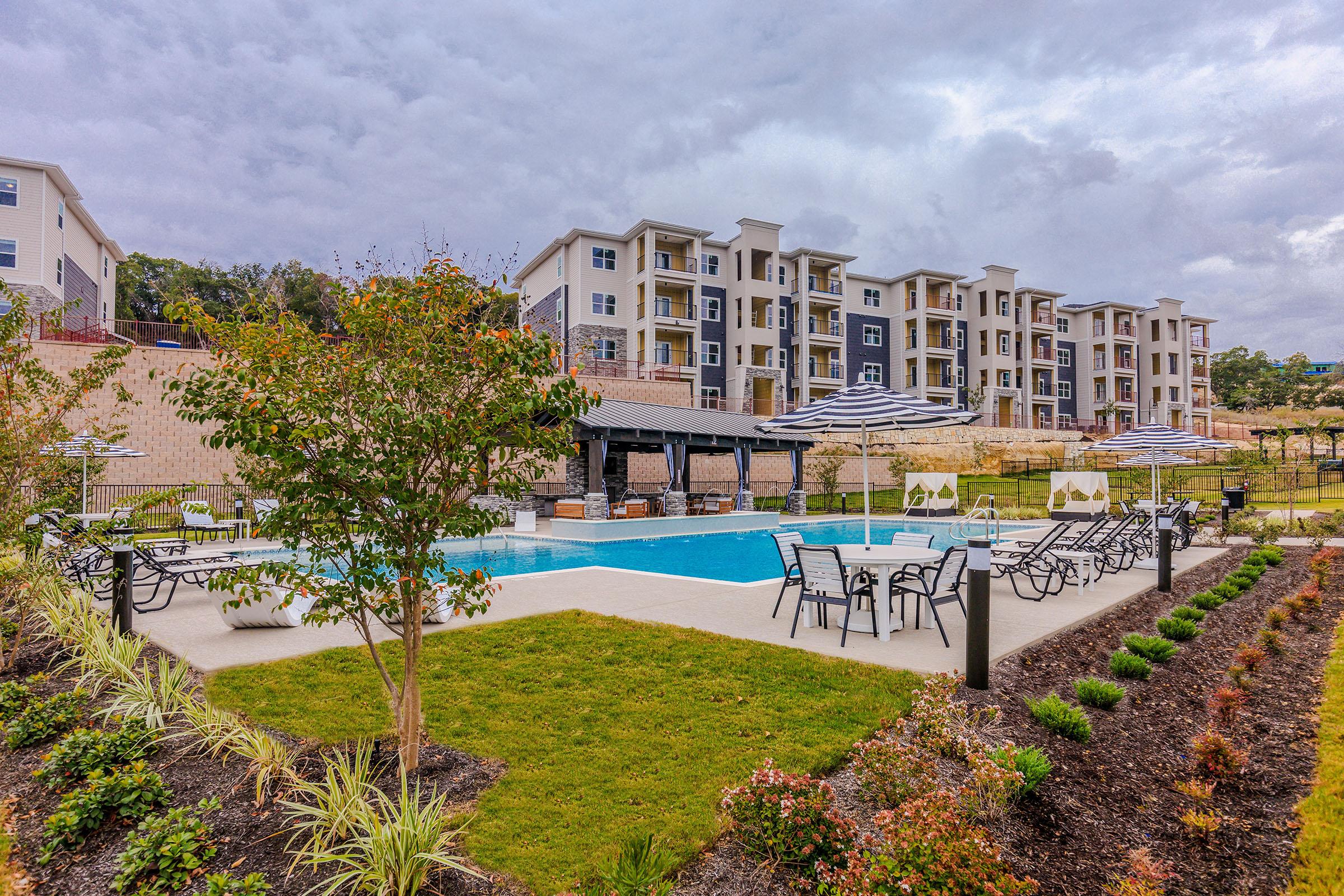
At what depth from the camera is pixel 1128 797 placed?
12.5 ft

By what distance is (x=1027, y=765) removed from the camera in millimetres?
3750

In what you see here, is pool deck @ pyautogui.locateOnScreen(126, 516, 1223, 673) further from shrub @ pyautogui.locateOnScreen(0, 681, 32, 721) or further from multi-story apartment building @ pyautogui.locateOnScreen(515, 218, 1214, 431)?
multi-story apartment building @ pyautogui.locateOnScreen(515, 218, 1214, 431)

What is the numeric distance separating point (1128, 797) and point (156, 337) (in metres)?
32.5

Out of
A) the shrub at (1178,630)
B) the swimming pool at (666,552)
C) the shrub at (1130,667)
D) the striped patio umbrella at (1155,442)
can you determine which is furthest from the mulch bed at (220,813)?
the striped patio umbrella at (1155,442)

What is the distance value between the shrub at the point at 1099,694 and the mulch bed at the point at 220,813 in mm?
4189

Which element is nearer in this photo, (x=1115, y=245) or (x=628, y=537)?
(x=628, y=537)

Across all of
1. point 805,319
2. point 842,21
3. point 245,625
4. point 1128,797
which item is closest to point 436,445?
point 1128,797

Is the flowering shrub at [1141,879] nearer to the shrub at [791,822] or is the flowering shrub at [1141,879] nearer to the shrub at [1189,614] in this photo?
the shrub at [791,822]

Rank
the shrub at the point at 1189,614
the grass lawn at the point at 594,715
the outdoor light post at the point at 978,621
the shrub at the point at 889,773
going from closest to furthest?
the grass lawn at the point at 594,715 < the shrub at the point at 889,773 < the outdoor light post at the point at 978,621 < the shrub at the point at 1189,614

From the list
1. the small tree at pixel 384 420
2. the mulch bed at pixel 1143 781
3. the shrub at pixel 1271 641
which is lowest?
the mulch bed at pixel 1143 781

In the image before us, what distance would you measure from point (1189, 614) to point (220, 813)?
29.3 ft

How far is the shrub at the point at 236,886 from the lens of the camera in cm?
270

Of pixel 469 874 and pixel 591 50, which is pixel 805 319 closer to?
pixel 591 50

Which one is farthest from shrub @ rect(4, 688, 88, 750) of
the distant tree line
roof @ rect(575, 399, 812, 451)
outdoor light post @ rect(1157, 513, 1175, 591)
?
the distant tree line
